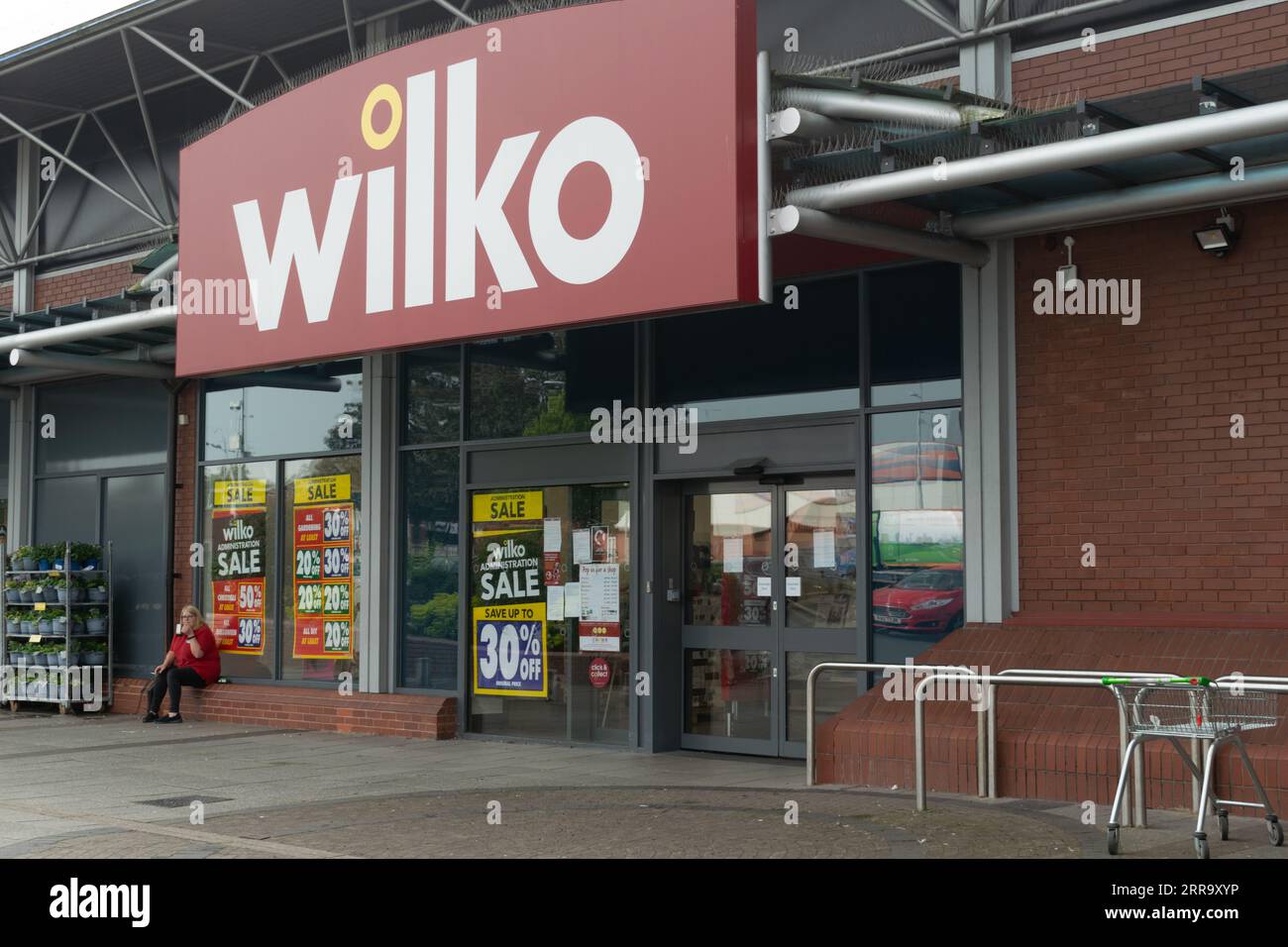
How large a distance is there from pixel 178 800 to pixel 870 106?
6309mm

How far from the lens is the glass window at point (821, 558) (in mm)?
11414

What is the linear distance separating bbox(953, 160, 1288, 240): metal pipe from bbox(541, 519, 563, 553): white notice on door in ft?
15.0

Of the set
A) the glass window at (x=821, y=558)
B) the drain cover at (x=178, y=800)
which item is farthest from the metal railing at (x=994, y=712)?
the drain cover at (x=178, y=800)

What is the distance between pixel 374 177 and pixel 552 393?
2602 millimetres

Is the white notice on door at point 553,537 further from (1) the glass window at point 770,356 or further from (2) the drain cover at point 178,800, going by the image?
(2) the drain cover at point 178,800

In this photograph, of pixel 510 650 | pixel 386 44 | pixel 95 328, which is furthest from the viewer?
pixel 95 328

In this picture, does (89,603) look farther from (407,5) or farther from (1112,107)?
(1112,107)

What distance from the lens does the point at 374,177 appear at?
37.8 feet

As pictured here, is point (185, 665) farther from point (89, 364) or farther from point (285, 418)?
point (89, 364)

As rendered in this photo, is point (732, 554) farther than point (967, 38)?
Yes

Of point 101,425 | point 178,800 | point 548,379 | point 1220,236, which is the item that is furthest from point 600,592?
point 101,425

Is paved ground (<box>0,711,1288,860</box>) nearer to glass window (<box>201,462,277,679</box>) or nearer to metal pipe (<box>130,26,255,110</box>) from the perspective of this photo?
glass window (<box>201,462,277,679</box>)

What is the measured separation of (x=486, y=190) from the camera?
10633 millimetres

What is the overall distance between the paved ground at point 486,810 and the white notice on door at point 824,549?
1.54 meters
